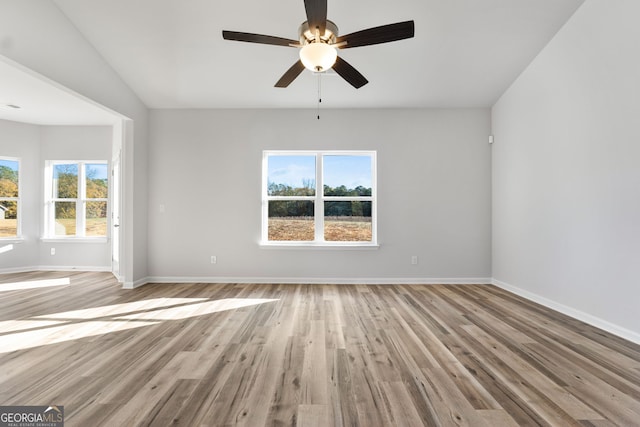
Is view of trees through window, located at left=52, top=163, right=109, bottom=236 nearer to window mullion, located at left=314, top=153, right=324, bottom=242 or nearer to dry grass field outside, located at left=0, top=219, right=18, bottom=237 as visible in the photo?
dry grass field outside, located at left=0, top=219, right=18, bottom=237

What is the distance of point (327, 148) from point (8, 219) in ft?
20.1

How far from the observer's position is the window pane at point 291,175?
5020 mm

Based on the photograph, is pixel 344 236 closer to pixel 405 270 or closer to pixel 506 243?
pixel 405 270

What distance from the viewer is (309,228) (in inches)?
197

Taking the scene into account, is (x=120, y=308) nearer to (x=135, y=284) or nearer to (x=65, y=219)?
(x=135, y=284)

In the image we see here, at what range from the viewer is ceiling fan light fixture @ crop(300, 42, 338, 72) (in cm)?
219

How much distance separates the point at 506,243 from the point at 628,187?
6.00 feet

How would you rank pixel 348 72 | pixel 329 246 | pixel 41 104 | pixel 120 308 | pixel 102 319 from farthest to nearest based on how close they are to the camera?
pixel 329 246 < pixel 41 104 < pixel 120 308 < pixel 102 319 < pixel 348 72

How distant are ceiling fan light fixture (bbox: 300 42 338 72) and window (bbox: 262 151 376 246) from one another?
2699 millimetres

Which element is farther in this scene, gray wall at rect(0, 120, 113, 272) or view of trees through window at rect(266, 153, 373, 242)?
gray wall at rect(0, 120, 113, 272)

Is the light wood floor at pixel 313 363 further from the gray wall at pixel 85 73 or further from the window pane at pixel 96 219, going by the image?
the window pane at pixel 96 219

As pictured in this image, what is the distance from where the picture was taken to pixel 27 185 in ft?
19.0

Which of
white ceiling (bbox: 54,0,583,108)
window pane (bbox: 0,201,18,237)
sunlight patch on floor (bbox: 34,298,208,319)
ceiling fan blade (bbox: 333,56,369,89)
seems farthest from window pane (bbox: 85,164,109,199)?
ceiling fan blade (bbox: 333,56,369,89)

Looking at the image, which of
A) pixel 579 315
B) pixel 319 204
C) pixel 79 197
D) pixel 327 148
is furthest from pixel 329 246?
pixel 79 197
